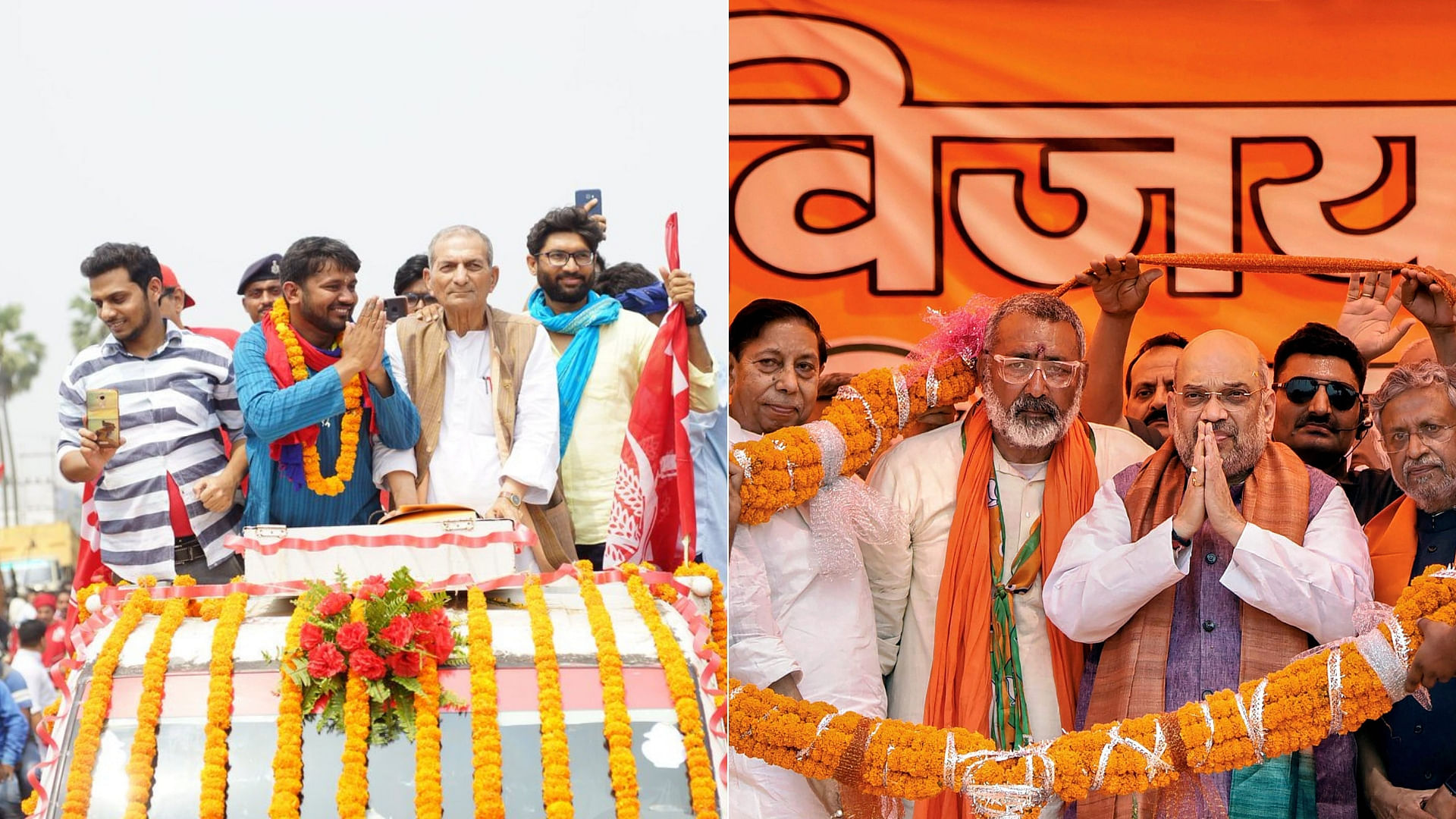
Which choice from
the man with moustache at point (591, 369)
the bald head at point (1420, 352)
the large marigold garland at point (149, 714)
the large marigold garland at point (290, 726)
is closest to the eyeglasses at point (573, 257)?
the man with moustache at point (591, 369)

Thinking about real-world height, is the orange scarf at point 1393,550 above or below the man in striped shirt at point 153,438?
below

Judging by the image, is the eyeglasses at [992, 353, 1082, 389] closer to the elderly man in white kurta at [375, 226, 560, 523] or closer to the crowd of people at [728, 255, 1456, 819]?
the crowd of people at [728, 255, 1456, 819]

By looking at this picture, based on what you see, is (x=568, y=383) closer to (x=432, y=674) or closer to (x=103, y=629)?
(x=432, y=674)

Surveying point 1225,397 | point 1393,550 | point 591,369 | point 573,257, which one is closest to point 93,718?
point 591,369

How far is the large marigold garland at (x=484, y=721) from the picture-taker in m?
3.37

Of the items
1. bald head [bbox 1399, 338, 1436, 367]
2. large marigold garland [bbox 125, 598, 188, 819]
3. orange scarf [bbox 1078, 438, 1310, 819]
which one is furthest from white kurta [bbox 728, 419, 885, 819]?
bald head [bbox 1399, 338, 1436, 367]

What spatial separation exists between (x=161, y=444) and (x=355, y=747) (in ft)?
3.38

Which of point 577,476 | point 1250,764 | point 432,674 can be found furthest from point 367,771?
point 1250,764

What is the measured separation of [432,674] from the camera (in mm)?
3521

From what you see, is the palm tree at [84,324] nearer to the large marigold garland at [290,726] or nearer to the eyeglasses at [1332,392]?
the large marigold garland at [290,726]

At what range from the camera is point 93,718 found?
3420 mm

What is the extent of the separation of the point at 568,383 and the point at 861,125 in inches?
73.5

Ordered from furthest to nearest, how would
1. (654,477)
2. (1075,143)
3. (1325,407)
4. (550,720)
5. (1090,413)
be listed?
(1075,143)
(1090,413)
(1325,407)
(654,477)
(550,720)

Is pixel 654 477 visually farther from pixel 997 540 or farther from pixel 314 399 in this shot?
pixel 997 540
